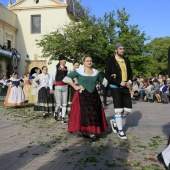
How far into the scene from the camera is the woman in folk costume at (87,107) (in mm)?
6164

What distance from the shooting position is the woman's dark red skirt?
615 cm

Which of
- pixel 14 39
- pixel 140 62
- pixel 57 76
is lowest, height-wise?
pixel 57 76

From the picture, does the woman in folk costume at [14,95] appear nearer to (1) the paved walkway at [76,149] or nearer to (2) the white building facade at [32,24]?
(1) the paved walkway at [76,149]

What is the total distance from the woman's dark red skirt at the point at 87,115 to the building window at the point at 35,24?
3189 cm

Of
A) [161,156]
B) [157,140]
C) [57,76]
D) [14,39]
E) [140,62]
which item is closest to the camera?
[161,156]

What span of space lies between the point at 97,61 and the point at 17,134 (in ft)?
74.9

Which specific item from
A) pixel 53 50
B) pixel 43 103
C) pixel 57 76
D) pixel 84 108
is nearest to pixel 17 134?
pixel 84 108

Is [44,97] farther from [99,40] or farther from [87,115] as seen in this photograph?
[99,40]

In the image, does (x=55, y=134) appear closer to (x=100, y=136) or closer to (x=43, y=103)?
(x=100, y=136)

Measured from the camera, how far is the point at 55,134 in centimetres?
684

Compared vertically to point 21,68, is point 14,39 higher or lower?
higher

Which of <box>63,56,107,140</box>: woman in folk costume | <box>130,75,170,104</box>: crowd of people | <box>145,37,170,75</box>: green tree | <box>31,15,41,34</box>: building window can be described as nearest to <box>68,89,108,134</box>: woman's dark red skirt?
<box>63,56,107,140</box>: woman in folk costume

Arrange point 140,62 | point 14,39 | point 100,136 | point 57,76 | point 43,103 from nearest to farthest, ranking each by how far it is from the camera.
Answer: point 100,136 → point 57,76 → point 43,103 → point 140,62 → point 14,39

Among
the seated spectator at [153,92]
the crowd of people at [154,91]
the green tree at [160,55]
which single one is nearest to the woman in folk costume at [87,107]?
the crowd of people at [154,91]
